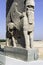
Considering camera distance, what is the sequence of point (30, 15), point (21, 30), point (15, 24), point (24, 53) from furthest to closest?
point (15, 24) < point (21, 30) < point (30, 15) < point (24, 53)

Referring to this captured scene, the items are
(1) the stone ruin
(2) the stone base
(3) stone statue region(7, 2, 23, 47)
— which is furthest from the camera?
(3) stone statue region(7, 2, 23, 47)

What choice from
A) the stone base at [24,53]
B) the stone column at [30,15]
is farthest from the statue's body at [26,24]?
the stone base at [24,53]

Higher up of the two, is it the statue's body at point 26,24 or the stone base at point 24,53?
the statue's body at point 26,24

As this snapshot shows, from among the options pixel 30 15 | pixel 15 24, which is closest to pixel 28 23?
pixel 30 15

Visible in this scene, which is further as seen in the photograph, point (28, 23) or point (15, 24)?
point (15, 24)

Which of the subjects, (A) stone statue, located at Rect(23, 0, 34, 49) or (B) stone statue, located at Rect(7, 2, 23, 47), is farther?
(B) stone statue, located at Rect(7, 2, 23, 47)

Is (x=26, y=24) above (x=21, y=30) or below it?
above

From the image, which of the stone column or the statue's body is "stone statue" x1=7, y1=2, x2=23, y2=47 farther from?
the stone column

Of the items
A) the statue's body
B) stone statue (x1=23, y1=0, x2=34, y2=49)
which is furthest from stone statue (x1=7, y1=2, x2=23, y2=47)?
stone statue (x1=23, y1=0, x2=34, y2=49)

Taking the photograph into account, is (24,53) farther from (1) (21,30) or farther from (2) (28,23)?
(2) (28,23)

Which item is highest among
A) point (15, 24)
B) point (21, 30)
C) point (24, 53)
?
point (15, 24)

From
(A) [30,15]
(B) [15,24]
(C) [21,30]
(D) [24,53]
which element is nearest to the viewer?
(D) [24,53]

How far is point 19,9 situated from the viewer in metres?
6.49

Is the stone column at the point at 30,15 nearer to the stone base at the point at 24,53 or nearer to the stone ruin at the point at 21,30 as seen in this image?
the stone ruin at the point at 21,30
